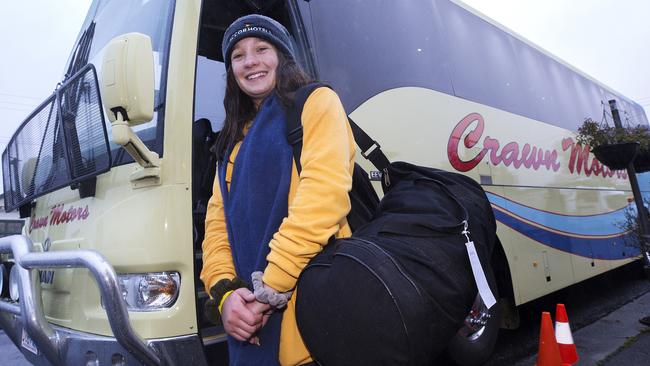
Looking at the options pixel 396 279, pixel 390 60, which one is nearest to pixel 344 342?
pixel 396 279

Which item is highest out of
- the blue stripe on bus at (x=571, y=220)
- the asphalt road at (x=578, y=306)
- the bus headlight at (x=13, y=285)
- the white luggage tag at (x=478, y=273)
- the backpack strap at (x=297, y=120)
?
the backpack strap at (x=297, y=120)

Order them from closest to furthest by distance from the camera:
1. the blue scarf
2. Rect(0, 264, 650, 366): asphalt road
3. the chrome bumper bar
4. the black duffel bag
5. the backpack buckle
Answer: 1. the black duffel bag
2. the blue scarf
3. the chrome bumper bar
4. the backpack buckle
5. Rect(0, 264, 650, 366): asphalt road

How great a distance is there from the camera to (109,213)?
6.40 feet

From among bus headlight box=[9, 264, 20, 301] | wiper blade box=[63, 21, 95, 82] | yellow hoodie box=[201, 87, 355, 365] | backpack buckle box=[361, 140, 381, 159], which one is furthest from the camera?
wiper blade box=[63, 21, 95, 82]

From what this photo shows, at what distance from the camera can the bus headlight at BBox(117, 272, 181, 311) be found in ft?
5.82

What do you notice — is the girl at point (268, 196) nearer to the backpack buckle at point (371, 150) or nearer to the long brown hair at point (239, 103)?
the long brown hair at point (239, 103)

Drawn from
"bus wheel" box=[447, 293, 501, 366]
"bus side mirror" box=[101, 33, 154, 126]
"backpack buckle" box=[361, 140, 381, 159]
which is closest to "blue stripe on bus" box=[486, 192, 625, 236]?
"bus wheel" box=[447, 293, 501, 366]

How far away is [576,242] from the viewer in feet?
14.9

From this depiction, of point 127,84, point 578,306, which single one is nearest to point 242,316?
point 127,84

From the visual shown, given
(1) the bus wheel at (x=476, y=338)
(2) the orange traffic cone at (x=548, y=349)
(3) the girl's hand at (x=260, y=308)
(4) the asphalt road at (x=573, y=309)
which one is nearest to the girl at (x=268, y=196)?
(3) the girl's hand at (x=260, y=308)

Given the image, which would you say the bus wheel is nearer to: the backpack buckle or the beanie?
the backpack buckle

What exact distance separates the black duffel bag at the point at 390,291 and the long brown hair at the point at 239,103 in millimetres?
656

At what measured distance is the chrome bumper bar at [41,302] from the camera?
1559mm

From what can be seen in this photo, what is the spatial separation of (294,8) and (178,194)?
1195 millimetres
